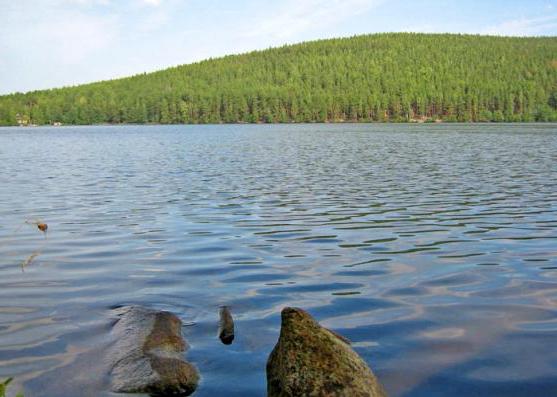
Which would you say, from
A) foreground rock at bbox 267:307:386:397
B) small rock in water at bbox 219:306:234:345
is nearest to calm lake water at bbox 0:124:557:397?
small rock in water at bbox 219:306:234:345

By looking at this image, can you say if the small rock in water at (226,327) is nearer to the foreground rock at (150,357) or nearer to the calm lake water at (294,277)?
the calm lake water at (294,277)

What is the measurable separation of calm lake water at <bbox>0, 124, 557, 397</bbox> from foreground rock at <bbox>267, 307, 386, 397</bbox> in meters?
0.97

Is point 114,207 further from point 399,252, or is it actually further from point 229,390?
point 229,390

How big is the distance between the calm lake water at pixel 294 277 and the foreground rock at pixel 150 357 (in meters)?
0.23

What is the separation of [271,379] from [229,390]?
2.97ft

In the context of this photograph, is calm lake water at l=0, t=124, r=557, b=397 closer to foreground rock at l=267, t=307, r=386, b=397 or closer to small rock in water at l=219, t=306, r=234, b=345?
small rock in water at l=219, t=306, r=234, b=345

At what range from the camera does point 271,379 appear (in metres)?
6.34

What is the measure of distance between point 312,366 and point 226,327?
3024mm

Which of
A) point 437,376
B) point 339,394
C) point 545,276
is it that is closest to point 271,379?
point 339,394

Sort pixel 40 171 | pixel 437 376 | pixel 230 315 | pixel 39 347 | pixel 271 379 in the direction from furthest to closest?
pixel 40 171
pixel 230 315
pixel 39 347
pixel 437 376
pixel 271 379

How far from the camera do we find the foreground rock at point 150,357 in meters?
6.93

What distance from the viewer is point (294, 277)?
11938 millimetres

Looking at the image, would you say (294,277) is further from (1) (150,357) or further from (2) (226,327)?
(1) (150,357)

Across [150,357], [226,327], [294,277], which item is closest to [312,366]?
[150,357]
